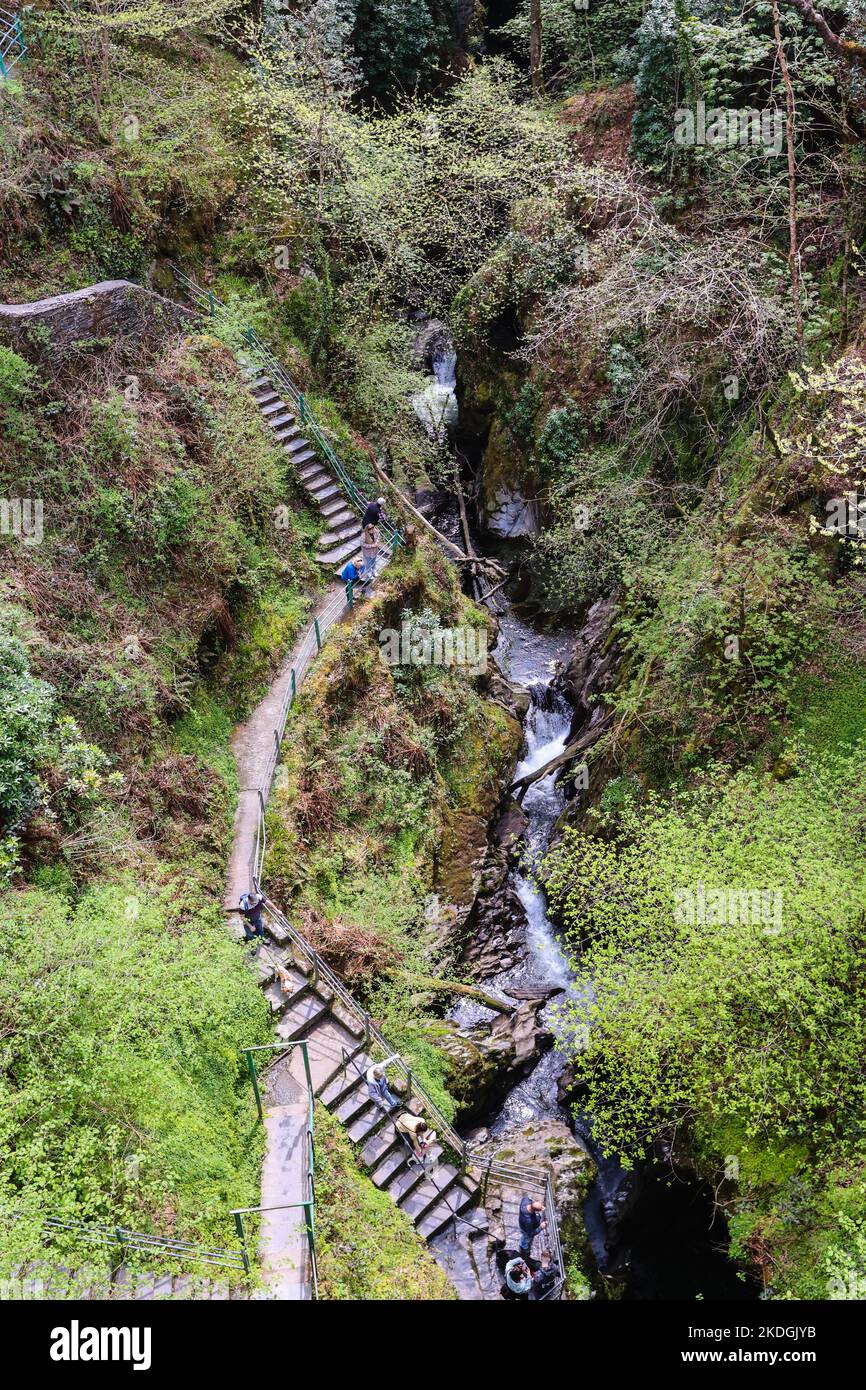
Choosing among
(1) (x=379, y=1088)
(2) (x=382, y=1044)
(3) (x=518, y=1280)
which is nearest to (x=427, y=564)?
(2) (x=382, y=1044)

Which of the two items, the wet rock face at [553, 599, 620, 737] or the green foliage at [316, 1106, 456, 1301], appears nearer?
the green foliage at [316, 1106, 456, 1301]

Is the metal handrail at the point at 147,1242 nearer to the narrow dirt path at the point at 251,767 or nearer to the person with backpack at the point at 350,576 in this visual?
the narrow dirt path at the point at 251,767

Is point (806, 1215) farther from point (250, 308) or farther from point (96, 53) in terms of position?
point (96, 53)

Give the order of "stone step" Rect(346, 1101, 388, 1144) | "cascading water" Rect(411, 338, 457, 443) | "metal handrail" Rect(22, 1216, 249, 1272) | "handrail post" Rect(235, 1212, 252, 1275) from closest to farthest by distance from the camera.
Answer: "metal handrail" Rect(22, 1216, 249, 1272) < "handrail post" Rect(235, 1212, 252, 1275) < "stone step" Rect(346, 1101, 388, 1144) < "cascading water" Rect(411, 338, 457, 443)

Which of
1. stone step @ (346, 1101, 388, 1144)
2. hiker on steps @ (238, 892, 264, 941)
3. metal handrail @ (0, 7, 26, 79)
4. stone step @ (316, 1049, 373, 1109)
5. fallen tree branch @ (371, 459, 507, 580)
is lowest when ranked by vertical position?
stone step @ (346, 1101, 388, 1144)

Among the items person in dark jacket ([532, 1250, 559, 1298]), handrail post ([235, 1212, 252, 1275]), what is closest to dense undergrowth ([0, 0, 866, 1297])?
handrail post ([235, 1212, 252, 1275])

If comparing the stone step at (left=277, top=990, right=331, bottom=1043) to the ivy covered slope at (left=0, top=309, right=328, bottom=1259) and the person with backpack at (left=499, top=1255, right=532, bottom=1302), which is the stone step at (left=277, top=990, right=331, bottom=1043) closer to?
the ivy covered slope at (left=0, top=309, right=328, bottom=1259)
